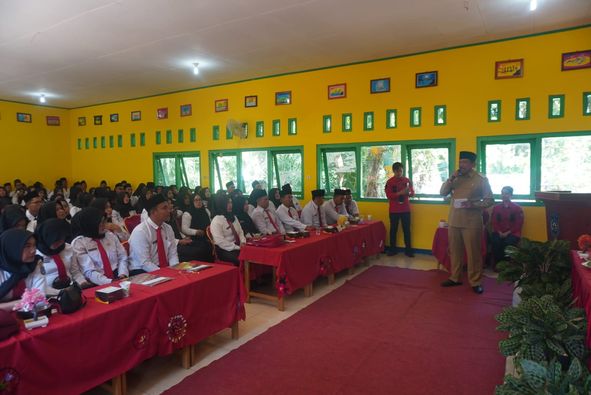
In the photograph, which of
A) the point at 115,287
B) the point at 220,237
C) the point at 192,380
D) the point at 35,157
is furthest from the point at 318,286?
the point at 35,157

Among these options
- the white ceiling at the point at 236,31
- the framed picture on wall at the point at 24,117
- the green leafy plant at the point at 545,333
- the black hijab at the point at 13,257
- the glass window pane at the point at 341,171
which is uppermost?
the white ceiling at the point at 236,31

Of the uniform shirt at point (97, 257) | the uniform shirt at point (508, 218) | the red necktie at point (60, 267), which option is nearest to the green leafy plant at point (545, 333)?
the uniform shirt at point (97, 257)

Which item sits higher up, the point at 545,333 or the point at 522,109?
the point at 522,109

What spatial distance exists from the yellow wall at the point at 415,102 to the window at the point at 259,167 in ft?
0.61

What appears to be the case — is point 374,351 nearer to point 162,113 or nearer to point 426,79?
point 426,79

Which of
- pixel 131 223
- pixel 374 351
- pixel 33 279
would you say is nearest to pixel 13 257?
pixel 33 279

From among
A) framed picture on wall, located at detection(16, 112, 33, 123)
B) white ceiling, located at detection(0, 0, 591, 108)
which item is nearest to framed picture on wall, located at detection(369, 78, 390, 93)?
white ceiling, located at detection(0, 0, 591, 108)

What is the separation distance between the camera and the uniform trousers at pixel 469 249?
4.70m

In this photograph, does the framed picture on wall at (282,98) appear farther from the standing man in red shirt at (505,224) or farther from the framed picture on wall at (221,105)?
the standing man in red shirt at (505,224)

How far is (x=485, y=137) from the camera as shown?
6.25 meters

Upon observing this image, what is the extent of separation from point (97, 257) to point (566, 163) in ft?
20.5

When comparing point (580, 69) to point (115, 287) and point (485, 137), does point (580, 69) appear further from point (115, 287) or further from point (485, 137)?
point (115, 287)

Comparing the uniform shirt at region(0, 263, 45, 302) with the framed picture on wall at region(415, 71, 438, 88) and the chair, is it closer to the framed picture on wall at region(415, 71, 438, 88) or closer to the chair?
the chair

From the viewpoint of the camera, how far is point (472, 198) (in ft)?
15.4
